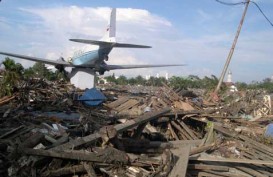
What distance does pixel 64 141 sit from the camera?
733 centimetres

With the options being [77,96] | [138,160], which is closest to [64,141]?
[138,160]

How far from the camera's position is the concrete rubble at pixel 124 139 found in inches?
257

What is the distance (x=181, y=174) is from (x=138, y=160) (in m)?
0.93

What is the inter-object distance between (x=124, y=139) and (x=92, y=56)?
764 inches

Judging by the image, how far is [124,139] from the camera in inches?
325

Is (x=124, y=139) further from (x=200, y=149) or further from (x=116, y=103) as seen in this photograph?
(x=116, y=103)

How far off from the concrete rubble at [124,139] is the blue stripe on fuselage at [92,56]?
925cm

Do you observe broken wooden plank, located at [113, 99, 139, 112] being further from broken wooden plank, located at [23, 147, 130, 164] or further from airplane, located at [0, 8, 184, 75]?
airplane, located at [0, 8, 184, 75]

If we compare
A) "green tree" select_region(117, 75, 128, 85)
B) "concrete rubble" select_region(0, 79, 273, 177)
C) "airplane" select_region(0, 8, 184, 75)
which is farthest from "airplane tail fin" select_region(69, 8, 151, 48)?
"green tree" select_region(117, 75, 128, 85)

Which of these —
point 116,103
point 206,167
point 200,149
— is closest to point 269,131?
point 200,149

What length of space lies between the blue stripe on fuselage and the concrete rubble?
30.3ft

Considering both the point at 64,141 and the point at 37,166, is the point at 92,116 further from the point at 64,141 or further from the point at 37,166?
the point at 37,166

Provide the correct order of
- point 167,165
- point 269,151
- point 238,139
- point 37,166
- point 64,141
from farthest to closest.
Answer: point 238,139 → point 269,151 → point 64,141 → point 167,165 → point 37,166

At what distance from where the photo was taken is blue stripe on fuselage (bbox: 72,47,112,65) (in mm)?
26891
